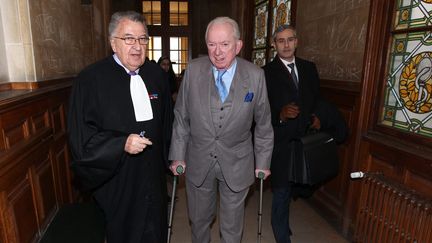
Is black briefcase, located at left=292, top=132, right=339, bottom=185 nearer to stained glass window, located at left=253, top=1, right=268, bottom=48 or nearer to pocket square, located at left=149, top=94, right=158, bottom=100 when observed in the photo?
pocket square, located at left=149, top=94, right=158, bottom=100

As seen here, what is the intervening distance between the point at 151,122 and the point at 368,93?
187 cm

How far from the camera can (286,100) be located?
2666mm

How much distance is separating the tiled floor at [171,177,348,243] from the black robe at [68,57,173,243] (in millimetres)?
885

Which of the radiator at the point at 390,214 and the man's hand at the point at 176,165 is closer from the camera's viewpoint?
the radiator at the point at 390,214

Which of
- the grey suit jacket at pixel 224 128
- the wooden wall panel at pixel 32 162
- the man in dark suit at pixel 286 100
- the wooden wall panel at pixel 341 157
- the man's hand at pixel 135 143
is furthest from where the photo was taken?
the wooden wall panel at pixel 341 157

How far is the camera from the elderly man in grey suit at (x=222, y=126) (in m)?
2.07

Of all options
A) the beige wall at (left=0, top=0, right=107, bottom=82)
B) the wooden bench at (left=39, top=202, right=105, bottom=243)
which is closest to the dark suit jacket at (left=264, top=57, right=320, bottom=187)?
the wooden bench at (left=39, top=202, right=105, bottom=243)

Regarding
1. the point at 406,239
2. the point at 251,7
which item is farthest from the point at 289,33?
the point at 251,7

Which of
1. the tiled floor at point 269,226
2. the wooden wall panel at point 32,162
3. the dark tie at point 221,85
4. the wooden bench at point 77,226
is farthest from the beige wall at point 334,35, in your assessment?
the wooden wall panel at point 32,162

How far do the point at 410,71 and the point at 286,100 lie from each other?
942 millimetres

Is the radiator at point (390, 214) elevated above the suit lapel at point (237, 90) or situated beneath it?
situated beneath

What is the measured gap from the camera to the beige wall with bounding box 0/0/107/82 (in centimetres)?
214

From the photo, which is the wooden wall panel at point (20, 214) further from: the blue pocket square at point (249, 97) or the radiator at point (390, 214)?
the radiator at point (390, 214)

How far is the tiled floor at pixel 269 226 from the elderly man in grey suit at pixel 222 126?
0.89 meters
